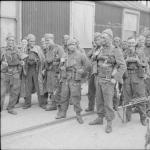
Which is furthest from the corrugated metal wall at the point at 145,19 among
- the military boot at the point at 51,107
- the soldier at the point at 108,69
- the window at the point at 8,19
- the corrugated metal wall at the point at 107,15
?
the soldier at the point at 108,69

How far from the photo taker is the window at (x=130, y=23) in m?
14.4

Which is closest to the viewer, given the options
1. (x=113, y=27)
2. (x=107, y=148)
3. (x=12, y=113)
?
(x=107, y=148)

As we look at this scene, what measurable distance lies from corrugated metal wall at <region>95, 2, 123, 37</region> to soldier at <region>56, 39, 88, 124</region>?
651 cm

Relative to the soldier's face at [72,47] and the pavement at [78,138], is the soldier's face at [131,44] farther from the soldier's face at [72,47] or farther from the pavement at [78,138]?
the pavement at [78,138]

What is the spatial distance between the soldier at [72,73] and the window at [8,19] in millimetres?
3305

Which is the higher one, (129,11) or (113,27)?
(129,11)

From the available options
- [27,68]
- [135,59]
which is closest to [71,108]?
[27,68]

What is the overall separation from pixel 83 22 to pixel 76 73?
6.09 metres

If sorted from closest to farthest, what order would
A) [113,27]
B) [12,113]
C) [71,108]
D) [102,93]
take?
1. [102,93]
2. [12,113]
3. [71,108]
4. [113,27]

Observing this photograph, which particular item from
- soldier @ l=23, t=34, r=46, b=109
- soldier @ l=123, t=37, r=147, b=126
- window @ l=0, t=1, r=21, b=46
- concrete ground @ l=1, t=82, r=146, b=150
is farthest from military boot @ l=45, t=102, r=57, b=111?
window @ l=0, t=1, r=21, b=46

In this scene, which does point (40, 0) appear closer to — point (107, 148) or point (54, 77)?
point (54, 77)

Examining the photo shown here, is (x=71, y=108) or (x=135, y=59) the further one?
(x=71, y=108)

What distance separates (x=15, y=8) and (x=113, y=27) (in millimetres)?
5952

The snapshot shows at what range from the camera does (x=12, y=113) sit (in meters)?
6.80
